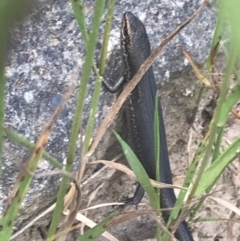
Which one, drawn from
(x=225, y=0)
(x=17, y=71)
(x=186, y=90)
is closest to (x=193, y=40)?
(x=186, y=90)

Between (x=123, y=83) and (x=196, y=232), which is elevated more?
(x=123, y=83)

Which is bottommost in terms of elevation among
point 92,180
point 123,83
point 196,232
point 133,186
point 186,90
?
point 196,232

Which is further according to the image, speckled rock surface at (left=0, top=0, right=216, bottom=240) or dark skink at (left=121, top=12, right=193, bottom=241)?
dark skink at (left=121, top=12, right=193, bottom=241)

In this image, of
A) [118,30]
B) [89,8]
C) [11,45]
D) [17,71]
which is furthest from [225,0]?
[118,30]

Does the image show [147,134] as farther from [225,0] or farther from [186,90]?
[225,0]

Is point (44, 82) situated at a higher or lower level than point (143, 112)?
higher

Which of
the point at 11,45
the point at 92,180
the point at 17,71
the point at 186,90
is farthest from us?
the point at 186,90

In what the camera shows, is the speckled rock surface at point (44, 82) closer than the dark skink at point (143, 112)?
Yes

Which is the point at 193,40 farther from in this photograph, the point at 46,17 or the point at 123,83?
the point at 46,17

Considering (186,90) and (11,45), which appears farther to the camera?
(186,90)

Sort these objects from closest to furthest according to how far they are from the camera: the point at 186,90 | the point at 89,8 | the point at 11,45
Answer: the point at 11,45 → the point at 89,8 → the point at 186,90

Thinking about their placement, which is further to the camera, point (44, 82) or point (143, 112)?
point (143, 112)
